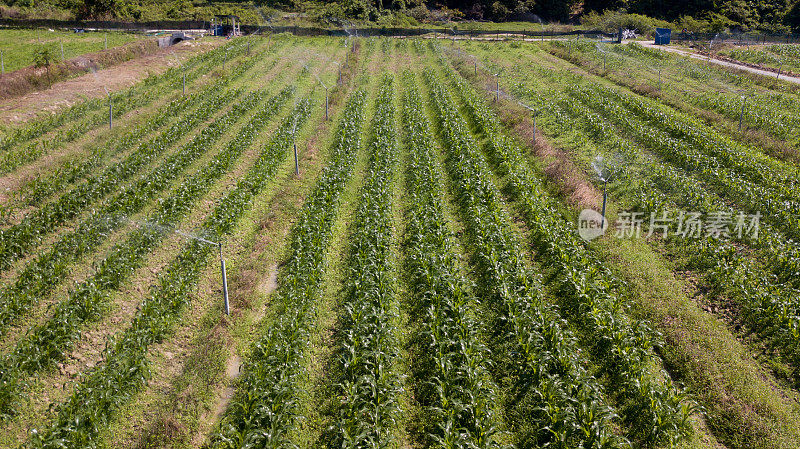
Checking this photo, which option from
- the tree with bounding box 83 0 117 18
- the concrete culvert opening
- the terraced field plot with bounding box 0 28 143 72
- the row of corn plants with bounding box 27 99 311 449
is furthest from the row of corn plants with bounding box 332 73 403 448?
the tree with bounding box 83 0 117 18

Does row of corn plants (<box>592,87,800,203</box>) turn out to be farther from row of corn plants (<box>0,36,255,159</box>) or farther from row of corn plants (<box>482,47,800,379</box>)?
row of corn plants (<box>0,36,255,159</box>)

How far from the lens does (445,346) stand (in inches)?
392

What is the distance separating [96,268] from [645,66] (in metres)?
40.3

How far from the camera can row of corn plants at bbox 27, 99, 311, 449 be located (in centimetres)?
787

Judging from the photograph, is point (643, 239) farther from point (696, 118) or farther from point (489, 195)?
point (696, 118)

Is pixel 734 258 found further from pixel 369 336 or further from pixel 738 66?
pixel 738 66

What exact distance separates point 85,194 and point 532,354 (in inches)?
552

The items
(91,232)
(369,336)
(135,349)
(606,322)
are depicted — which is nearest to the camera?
(135,349)

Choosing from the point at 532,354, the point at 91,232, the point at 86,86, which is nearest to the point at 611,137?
the point at 532,354

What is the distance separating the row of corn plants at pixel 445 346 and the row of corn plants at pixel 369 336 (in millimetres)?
587

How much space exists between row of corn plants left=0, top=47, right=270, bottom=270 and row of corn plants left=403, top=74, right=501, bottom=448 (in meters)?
9.70

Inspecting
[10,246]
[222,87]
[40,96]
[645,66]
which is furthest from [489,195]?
[645,66]

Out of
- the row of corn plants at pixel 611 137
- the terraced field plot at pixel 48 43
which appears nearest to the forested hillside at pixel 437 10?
the terraced field plot at pixel 48 43

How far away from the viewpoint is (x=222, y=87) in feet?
101
